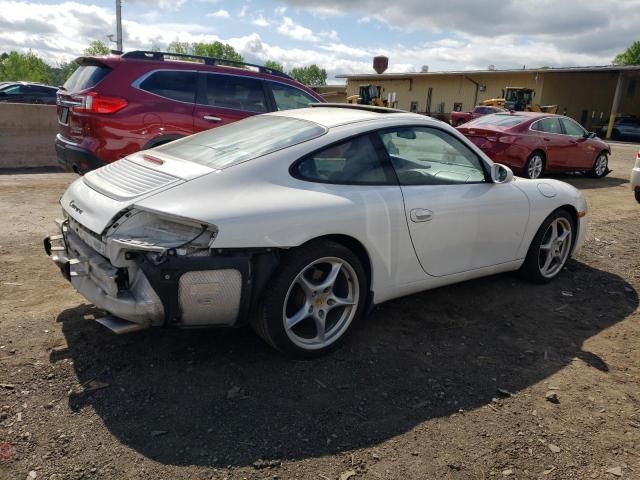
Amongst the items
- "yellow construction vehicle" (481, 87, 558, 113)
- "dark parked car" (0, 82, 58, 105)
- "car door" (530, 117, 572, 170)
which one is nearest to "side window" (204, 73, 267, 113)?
"car door" (530, 117, 572, 170)

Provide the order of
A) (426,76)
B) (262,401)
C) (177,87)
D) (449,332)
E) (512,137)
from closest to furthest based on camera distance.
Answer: (262,401), (449,332), (177,87), (512,137), (426,76)

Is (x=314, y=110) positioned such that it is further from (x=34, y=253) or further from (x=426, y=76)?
(x=426, y=76)

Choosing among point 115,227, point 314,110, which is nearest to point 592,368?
point 314,110

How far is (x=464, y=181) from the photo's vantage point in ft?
13.0

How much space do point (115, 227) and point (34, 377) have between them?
0.96 m

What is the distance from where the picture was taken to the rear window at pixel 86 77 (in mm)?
6258

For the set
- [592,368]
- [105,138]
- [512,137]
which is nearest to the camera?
[592,368]

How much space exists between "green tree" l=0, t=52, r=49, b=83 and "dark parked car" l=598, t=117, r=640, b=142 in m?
72.3

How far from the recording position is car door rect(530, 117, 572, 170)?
1102cm

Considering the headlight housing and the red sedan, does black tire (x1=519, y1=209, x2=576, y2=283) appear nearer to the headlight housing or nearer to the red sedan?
the headlight housing

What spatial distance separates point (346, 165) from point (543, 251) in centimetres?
239

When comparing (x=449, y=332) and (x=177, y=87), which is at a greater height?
(x=177, y=87)

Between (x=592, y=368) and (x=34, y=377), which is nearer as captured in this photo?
(x=34, y=377)

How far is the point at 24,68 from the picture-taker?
248 ft
